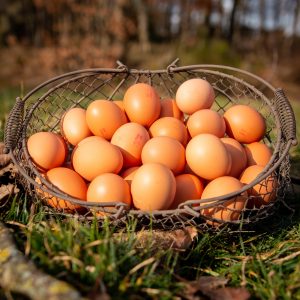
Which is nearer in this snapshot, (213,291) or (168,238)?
(213,291)

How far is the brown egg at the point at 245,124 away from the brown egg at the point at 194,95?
0.16m

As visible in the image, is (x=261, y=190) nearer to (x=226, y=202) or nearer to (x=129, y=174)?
(x=226, y=202)

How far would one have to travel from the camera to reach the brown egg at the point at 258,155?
85.4 inches

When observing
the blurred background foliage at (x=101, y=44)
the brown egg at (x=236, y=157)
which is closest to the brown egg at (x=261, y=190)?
the brown egg at (x=236, y=157)

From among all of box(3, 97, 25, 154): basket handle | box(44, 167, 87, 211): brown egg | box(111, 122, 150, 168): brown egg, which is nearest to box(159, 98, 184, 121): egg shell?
box(111, 122, 150, 168): brown egg

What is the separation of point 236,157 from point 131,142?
1.73 ft

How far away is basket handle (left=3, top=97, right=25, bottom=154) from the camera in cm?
Result: 193

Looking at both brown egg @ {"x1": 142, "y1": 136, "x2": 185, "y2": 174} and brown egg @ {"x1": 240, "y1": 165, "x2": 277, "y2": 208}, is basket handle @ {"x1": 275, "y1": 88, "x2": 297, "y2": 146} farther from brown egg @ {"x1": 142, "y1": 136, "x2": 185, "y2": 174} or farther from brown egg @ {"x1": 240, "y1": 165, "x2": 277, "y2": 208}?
brown egg @ {"x1": 142, "y1": 136, "x2": 185, "y2": 174}

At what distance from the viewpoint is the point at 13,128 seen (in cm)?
199

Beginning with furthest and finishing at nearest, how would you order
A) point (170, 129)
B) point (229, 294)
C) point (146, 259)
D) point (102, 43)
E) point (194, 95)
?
point (102, 43) < point (194, 95) < point (170, 129) < point (146, 259) < point (229, 294)

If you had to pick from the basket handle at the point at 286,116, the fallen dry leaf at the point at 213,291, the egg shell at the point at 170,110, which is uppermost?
the basket handle at the point at 286,116

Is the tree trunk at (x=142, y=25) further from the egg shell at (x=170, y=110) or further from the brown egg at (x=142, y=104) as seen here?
the brown egg at (x=142, y=104)

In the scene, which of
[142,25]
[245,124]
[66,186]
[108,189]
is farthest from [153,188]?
[142,25]

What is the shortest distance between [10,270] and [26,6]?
42.0ft
